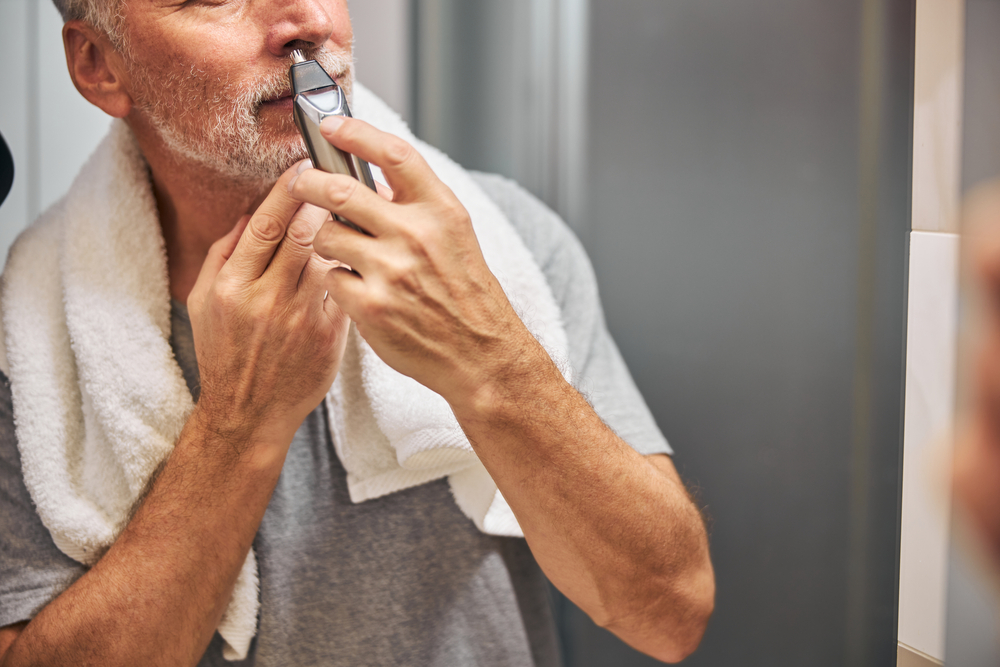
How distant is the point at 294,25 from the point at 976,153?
0.49 metres

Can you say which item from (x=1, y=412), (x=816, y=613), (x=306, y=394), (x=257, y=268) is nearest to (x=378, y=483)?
(x=306, y=394)

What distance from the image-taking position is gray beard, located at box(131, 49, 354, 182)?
0.54 m

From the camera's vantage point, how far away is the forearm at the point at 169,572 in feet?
1.71

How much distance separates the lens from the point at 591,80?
78 centimetres

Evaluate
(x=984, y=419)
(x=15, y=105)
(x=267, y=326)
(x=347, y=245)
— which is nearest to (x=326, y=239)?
(x=347, y=245)

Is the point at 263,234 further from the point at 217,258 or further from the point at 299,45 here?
the point at 299,45

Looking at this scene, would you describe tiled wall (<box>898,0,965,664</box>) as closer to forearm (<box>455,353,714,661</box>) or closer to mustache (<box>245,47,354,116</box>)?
forearm (<box>455,353,714,661</box>)

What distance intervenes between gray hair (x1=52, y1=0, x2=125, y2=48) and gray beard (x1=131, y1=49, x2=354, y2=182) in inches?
1.5

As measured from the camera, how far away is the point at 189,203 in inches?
26.5

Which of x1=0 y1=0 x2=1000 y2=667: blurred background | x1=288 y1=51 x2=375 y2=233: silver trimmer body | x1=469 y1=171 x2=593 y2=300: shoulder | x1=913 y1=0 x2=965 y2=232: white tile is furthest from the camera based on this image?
x1=469 y1=171 x2=593 y2=300: shoulder

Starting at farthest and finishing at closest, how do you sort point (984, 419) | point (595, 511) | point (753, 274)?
1. point (753, 274)
2. point (595, 511)
3. point (984, 419)

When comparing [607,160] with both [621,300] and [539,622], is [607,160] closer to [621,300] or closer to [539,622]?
[621,300]

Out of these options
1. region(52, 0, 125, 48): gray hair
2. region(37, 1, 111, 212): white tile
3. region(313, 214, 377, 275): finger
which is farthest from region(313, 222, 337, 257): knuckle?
region(37, 1, 111, 212): white tile

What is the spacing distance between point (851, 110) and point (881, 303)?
8.0 inches
